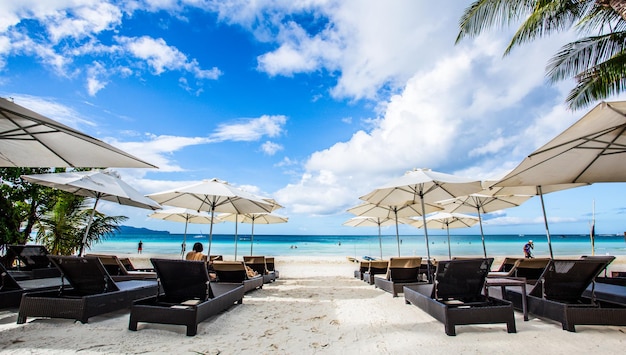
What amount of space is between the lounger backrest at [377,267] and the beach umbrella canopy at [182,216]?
5.93m

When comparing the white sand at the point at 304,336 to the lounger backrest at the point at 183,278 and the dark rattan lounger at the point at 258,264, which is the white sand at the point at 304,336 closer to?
the lounger backrest at the point at 183,278

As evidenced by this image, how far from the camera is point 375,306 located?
464 centimetres

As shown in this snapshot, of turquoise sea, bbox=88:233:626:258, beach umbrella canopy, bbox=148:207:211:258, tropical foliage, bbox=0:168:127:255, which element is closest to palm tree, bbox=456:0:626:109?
beach umbrella canopy, bbox=148:207:211:258

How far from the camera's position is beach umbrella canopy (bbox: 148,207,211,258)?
947cm

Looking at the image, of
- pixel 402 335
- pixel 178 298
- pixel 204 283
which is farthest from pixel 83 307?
pixel 402 335

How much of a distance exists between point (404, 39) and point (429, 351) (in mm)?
5798

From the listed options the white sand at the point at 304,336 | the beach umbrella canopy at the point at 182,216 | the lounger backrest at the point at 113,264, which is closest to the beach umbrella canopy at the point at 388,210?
the white sand at the point at 304,336

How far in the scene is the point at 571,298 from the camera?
3348mm

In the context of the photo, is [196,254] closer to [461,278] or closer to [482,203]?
[461,278]

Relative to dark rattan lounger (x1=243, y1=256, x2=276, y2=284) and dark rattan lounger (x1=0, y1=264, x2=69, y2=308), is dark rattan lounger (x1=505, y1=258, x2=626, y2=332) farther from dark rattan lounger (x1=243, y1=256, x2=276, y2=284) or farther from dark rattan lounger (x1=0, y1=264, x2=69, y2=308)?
dark rattan lounger (x1=0, y1=264, x2=69, y2=308)

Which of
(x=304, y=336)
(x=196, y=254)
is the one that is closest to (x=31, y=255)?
(x=196, y=254)

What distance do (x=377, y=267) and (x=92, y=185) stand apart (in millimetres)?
6824

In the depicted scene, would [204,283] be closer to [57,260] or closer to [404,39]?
[57,260]

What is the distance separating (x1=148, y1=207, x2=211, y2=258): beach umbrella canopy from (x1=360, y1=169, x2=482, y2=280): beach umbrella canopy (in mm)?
6537
